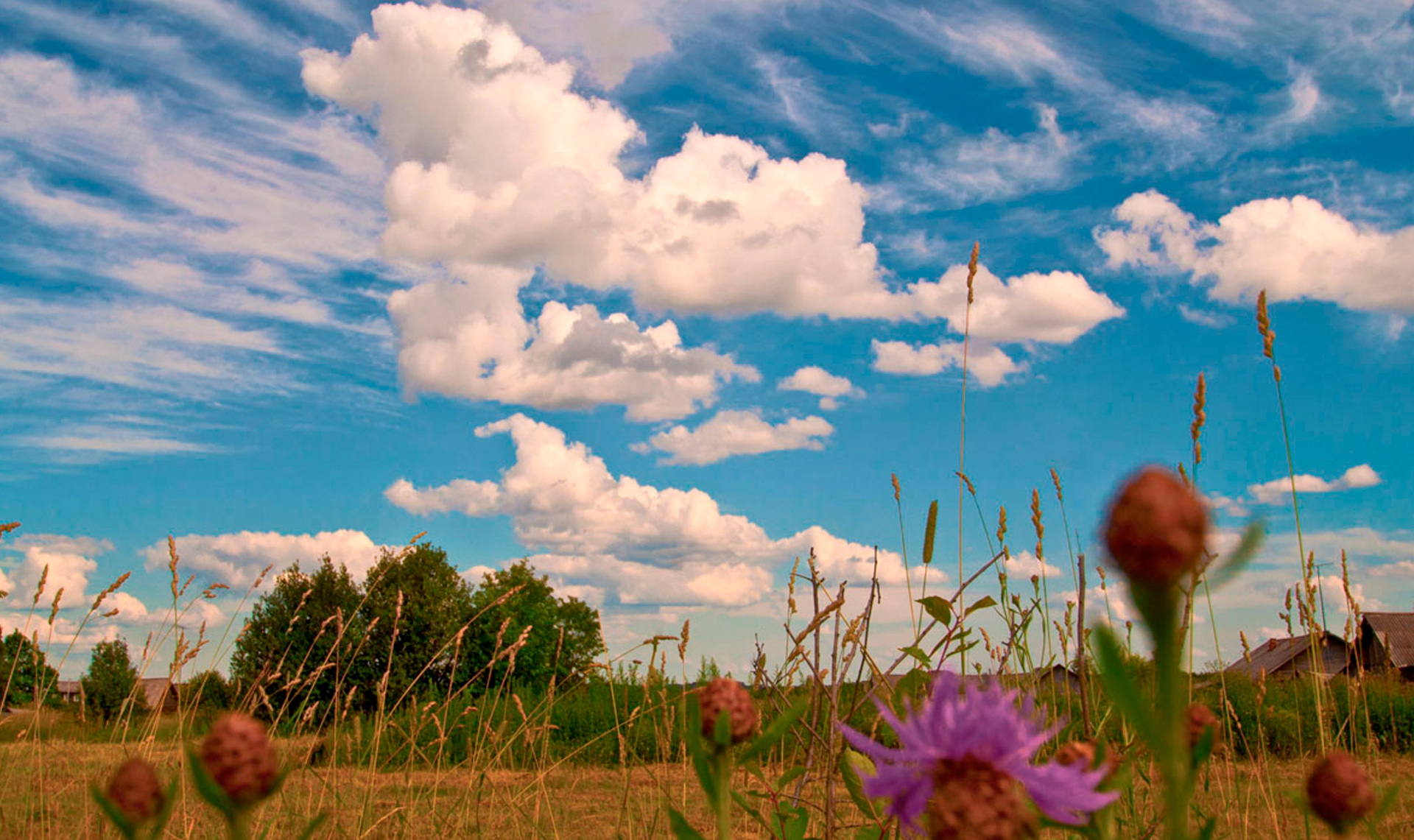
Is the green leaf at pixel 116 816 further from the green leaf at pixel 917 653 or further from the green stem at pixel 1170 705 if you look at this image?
the green leaf at pixel 917 653

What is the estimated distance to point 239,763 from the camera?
44 cm

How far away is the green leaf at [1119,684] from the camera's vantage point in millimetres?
334

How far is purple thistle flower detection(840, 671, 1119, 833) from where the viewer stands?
0.44 metres

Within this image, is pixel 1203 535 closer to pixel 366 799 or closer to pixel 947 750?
pixel 947 750

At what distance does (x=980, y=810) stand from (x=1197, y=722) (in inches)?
10.3

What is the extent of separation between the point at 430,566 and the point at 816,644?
2569 cm

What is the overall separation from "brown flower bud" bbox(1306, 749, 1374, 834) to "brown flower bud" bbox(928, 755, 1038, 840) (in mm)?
205

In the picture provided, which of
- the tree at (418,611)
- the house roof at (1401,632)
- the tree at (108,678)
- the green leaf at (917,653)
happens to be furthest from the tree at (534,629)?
the green leaf at (917,653)

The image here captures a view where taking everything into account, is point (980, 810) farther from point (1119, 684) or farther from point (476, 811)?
point (476, 811)

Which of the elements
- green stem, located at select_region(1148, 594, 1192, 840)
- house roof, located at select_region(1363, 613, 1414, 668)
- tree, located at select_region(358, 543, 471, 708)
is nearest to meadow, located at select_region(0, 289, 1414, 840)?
green stem, located at select_region(1148, 594, 1192, 840)

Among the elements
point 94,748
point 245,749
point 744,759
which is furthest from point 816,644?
point 94,748

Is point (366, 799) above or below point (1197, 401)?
below

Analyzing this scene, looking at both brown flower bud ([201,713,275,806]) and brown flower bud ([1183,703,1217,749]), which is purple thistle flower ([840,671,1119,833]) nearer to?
brown flower bud ([1183,703,1217,749])

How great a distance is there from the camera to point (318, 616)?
79.1 feet
